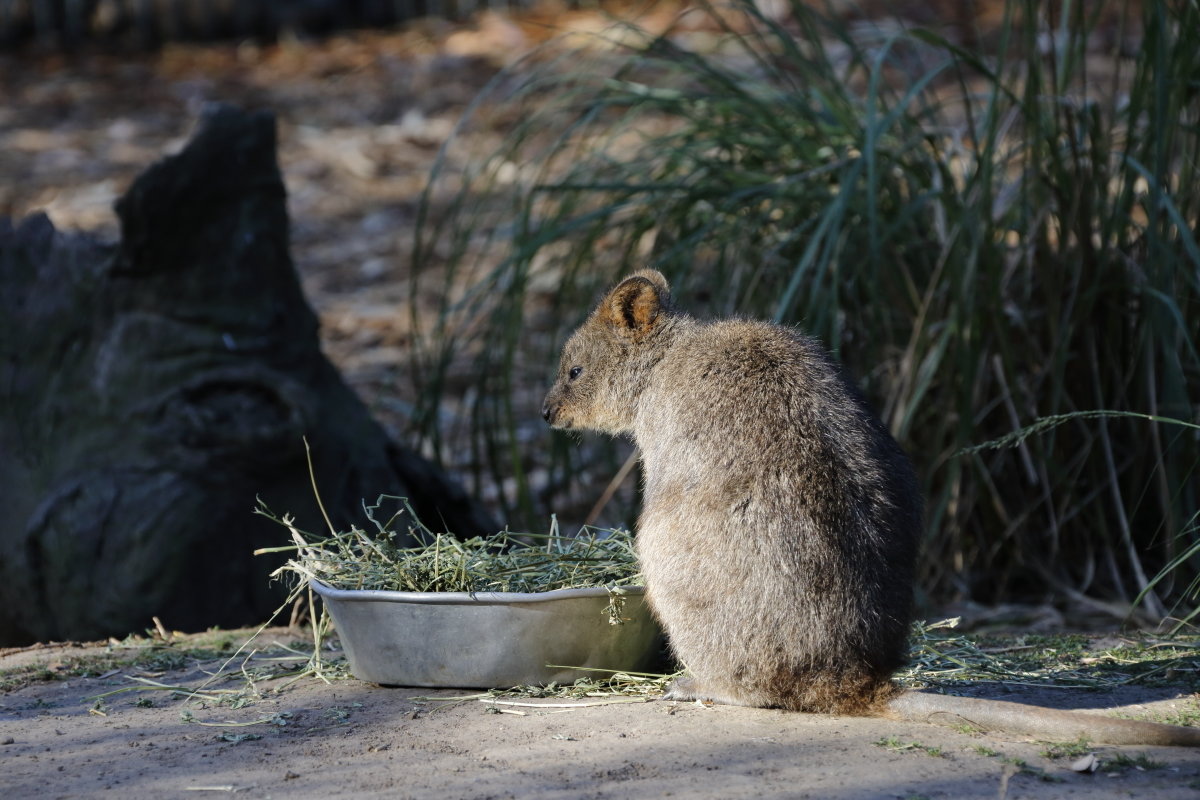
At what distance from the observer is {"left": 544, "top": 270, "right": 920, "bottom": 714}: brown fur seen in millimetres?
3541

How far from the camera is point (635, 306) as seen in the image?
4.38 metres

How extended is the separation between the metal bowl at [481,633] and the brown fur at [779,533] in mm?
261

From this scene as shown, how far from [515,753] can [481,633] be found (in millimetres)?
640

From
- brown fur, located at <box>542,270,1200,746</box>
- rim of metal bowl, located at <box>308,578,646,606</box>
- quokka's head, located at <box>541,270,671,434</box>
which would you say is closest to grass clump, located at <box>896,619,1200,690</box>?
brown fur, located at <box>542,270,1200,746</box>

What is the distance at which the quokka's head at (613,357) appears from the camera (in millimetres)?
4371

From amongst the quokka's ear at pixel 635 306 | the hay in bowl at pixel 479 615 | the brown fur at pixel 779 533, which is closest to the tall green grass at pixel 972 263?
the quokka's ear at pixel 635 306

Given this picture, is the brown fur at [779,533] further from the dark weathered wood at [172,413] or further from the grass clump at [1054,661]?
the dark weathered wood at [172,413]

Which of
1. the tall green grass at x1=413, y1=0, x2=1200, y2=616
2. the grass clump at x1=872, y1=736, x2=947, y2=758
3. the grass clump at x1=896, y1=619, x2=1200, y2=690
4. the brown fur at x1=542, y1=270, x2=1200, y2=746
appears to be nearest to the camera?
the grass clump at x1=872, y1=736, x2=947, y2=758

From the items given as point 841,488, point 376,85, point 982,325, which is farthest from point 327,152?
point 841,488

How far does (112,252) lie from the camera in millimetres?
Answer: 6043

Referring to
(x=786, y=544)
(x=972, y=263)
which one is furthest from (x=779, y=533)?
(x=972, y=263)

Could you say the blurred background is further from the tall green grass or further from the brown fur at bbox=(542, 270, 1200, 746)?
the brown fur at bbox=(542, 270, 1200, 746)

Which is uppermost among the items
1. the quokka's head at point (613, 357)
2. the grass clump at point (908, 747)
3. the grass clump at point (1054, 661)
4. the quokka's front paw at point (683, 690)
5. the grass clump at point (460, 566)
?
the quokka's head at point (613, 357)

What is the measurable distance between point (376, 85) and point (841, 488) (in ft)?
35.8
